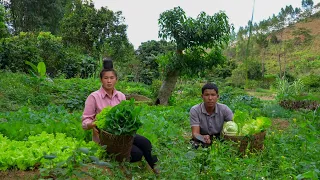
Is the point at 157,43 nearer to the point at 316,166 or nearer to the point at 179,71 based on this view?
the point at 179,71

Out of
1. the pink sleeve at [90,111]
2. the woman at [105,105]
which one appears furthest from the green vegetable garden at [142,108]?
the pink sleeve at [90,111]

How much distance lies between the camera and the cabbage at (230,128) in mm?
4461

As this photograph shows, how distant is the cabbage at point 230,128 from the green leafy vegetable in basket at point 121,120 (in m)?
1.28

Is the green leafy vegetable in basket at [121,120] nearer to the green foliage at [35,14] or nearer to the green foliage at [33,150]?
the green foliage at [33,150]

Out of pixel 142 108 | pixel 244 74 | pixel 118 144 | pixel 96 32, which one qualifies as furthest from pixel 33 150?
pixel 244 74

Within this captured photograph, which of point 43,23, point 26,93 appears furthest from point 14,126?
point 43,23

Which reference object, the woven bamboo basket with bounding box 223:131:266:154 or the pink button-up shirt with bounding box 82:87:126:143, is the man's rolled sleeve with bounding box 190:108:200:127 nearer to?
the woven bamboo basket with bounding box 223:131:266:154

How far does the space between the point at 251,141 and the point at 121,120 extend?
1.66 m

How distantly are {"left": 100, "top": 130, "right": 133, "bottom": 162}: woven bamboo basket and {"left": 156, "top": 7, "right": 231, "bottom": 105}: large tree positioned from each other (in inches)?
298

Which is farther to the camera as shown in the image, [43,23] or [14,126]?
[43,23]

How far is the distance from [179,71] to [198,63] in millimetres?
675

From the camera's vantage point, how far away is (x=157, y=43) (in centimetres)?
2452

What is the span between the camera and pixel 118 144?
3.84 m

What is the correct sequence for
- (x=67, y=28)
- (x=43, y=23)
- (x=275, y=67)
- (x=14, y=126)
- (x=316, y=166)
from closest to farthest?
(x=316, y=166)
(x=14, y=126)
(x=67, y=28)
(x=43, y=23)
(x=275, y=67)
